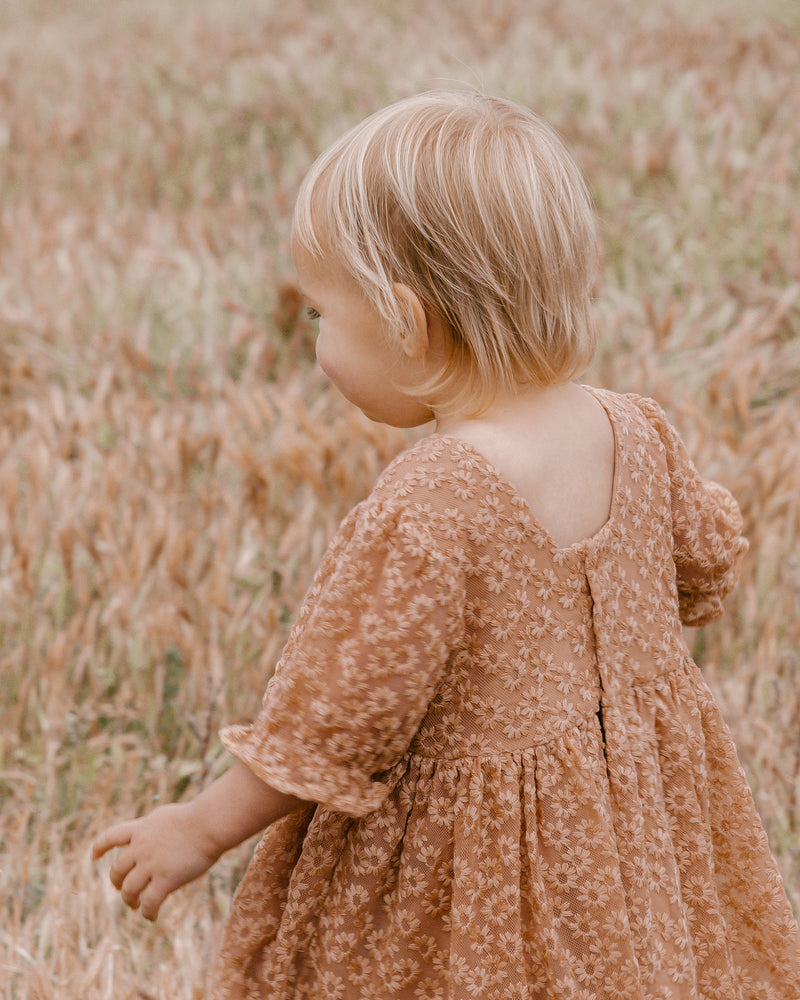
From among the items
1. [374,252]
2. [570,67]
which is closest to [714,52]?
[570,67]

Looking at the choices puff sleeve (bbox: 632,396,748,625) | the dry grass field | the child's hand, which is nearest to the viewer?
the child's hand

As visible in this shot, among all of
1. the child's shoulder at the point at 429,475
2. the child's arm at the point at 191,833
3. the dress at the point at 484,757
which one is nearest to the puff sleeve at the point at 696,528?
the dress at the point at 484,757

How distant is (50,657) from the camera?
2402 millimetres

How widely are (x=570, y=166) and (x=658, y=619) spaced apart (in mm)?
561

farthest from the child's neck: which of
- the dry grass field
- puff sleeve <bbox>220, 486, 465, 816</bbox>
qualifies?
the dry grass field

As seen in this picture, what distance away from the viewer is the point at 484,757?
1.32 m

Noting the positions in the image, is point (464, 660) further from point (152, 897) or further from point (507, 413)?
point (152, 897)

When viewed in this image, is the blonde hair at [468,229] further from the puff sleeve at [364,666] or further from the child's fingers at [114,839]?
the child's fingers at [114,839]

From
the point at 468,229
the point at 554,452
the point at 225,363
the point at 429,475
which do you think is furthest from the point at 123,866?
the point at 225,363

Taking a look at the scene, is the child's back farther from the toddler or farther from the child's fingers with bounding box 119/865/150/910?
the child's fingers with bounding box 119/865/150/910

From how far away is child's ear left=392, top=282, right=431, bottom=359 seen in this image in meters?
1.28

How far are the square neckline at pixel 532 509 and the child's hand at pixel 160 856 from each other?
0.51 meters

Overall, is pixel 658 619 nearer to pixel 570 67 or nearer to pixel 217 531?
pixel 217 531

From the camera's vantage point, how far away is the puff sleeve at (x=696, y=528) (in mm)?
1539
